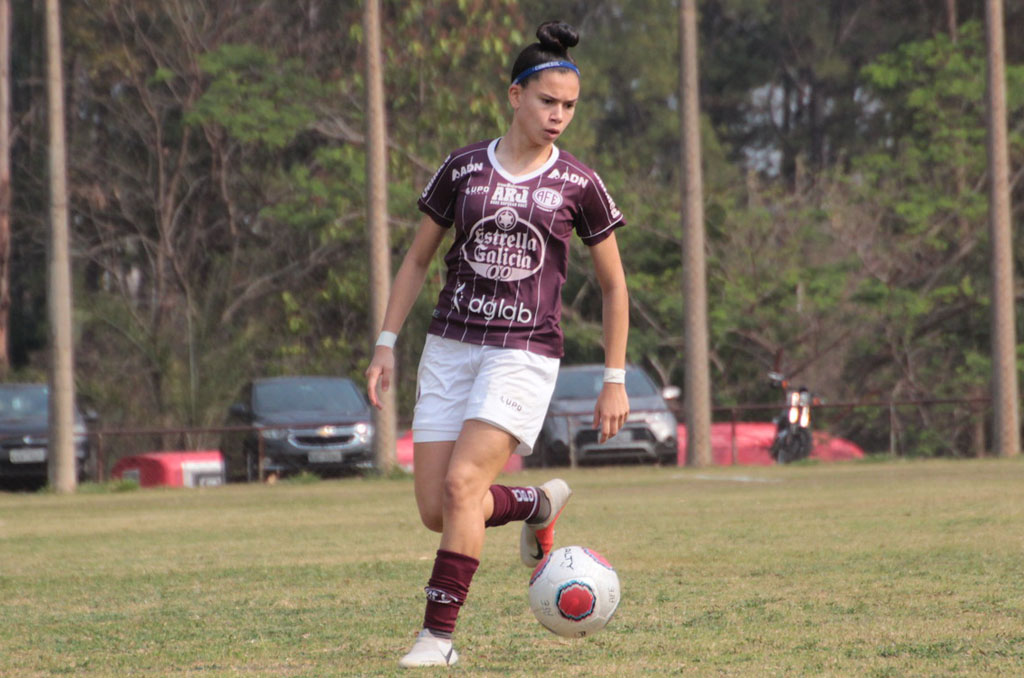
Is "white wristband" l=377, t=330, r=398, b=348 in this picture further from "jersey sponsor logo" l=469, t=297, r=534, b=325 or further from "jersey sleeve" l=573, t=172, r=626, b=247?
"jersey sleeve" l=573, t=172, r=626, b=247

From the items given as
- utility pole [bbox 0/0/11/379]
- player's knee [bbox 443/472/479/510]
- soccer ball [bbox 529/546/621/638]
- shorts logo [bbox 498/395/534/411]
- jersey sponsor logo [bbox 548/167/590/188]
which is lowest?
soccer ball [bbox 529/546/621/638]

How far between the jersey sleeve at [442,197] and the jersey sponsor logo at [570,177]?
0.35 m

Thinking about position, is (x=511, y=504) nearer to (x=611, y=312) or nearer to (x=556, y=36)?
(x=611, y=312)

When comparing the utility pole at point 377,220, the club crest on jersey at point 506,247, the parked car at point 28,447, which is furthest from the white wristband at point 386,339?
the parked car at point 28,447

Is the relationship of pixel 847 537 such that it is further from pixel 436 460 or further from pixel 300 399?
pixel 300 399

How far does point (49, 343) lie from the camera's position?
20.2m

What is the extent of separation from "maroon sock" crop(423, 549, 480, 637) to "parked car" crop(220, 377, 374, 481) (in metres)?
16.3

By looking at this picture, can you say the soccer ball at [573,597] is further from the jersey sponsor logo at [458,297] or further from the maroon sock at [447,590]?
the jersey sponsor logo at [458,297]

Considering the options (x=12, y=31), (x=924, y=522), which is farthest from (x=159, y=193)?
(x=924, y=522)

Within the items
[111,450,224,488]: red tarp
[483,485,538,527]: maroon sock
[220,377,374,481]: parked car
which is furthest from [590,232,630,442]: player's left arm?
[220,377,374,481]: parked car

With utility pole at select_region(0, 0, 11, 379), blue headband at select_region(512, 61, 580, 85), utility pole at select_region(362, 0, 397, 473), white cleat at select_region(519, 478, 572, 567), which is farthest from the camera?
utility pole at select_region(0, 0, 11, 379)

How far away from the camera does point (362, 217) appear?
31.8 meters

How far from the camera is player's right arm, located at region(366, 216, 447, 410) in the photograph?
18.2 feet

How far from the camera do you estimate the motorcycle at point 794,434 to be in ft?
76.1
